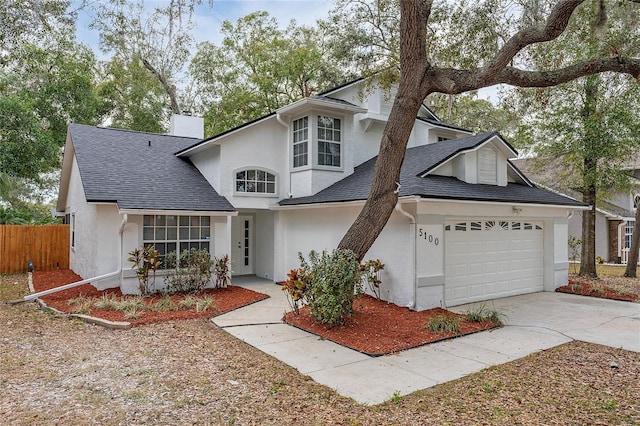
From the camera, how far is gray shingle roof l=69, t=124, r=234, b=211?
34.4 feet

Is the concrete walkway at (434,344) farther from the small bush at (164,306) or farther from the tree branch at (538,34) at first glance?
the tree branch at (538,34)

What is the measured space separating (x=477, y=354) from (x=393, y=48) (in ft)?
29.7

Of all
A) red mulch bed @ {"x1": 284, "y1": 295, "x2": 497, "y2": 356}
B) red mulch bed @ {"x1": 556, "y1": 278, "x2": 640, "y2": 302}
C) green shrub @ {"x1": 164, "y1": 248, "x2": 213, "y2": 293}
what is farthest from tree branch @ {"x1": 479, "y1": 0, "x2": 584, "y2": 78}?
green shrub @ {"x1": 164, "y1": 248, "x2": 213, "y2": 293}

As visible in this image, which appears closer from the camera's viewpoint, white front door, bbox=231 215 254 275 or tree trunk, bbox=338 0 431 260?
tree trunk, bbox=338 0 431 260

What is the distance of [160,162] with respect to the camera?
516 inches

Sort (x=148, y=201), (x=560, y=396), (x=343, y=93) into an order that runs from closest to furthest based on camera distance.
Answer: (x=560, y=396) < (x=148, y=201) < (x=343, y=93)

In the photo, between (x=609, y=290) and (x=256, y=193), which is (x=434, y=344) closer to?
(x=256, y=193)

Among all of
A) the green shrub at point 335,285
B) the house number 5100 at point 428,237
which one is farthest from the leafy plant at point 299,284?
the house number 5100 at point 428,237

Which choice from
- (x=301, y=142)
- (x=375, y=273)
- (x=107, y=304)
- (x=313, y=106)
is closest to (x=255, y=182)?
(x=301, y=142)

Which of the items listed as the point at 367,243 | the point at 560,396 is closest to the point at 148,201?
the point at 367,243

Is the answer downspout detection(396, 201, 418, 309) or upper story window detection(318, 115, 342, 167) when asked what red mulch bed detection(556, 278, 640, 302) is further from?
upper story window detection(318, 115, 342, 167)

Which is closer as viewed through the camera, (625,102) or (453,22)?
(453,22)

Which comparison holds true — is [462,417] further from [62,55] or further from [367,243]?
[62,55]

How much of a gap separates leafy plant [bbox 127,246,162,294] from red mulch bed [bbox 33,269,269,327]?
0.45 m
